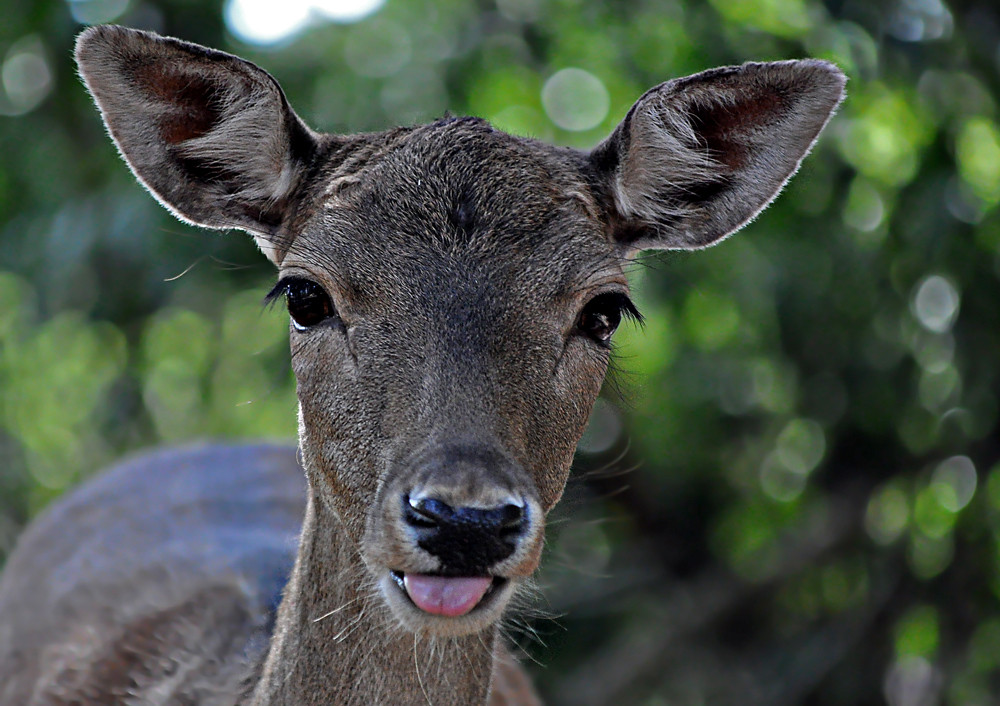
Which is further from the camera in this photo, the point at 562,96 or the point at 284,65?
the point at 562,96

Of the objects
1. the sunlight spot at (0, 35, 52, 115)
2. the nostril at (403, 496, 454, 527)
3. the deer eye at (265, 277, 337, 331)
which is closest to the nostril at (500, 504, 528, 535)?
the nostril at (403, 496, 454, 527)

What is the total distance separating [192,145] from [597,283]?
1.39 metres

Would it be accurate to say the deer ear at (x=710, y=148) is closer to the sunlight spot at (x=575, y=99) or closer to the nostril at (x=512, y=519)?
the nostril at (x=512, y=519)

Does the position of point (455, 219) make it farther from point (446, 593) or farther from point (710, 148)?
point (446, 593)

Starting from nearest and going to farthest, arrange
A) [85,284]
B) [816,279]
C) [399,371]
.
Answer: [399,371], [816,279], [85,284]

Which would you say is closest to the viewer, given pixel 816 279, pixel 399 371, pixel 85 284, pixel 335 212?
pixel 399 371

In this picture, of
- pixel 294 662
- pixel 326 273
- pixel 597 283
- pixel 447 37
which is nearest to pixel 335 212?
pixel 326 273

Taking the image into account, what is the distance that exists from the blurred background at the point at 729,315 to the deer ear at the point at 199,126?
225cm

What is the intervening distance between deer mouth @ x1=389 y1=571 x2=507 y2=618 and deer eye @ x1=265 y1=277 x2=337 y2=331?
2.89 feet

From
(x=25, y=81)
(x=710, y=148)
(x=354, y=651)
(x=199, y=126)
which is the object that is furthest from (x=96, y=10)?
(x=354, y=651)

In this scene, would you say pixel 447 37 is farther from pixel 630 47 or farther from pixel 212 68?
pixel 212 68

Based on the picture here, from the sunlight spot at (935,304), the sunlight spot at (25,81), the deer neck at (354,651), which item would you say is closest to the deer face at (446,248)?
the deer neck at (354,651)

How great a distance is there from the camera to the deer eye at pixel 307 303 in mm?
3367

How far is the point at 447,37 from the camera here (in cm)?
712
